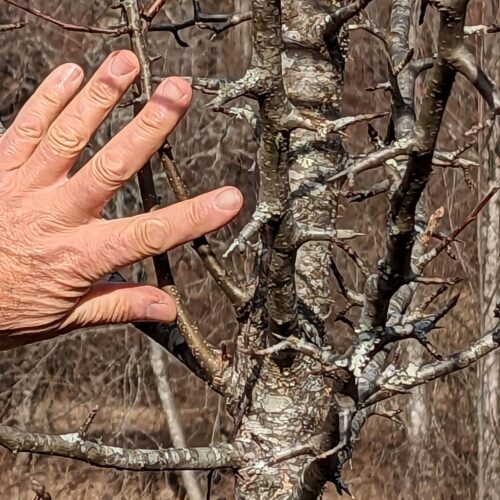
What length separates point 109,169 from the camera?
1.60m

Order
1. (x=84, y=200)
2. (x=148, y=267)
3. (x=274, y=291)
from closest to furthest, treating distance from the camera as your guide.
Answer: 1. (x=84, y=200)
2. (x=274, y=291)
3. (x=148, y=267)

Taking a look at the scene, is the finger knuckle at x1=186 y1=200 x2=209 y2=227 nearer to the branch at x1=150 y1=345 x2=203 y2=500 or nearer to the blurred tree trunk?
the blurred tree trunk

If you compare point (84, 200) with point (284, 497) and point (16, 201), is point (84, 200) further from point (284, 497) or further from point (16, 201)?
point (284, 497)

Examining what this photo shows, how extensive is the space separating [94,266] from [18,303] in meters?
0.15

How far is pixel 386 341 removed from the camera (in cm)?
185

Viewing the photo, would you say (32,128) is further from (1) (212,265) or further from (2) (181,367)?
(2) (181,367)

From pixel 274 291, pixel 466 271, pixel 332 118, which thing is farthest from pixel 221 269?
pixel 466 271

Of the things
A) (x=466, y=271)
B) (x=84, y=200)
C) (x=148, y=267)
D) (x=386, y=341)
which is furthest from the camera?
(x=466, y=271)

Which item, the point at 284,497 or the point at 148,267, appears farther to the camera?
the point at 148,267

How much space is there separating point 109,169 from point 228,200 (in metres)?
0.18

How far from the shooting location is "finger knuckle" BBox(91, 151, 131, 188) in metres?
1.59

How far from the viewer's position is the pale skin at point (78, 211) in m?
1.60

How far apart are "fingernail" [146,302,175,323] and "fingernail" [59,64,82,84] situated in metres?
0.38

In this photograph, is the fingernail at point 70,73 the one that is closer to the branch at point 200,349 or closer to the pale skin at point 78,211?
the pale skin at point 78,211
